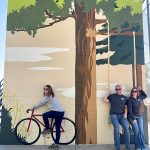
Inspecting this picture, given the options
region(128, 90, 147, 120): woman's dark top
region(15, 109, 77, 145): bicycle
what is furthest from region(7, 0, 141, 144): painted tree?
region(128, 90, 147, 120): woman's dark top

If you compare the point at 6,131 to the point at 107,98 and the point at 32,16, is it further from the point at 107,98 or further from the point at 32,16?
the point at 32,16

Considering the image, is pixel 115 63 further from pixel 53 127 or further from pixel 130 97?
pixel 53 127

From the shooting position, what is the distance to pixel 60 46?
967 cm

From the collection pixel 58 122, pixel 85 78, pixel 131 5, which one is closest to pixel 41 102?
pixel 58 122

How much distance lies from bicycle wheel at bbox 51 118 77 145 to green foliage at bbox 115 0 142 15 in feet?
12.8

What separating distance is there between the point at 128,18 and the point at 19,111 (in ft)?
14.9

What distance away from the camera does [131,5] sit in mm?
9867

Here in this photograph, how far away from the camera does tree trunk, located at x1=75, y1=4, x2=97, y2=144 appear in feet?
30.7

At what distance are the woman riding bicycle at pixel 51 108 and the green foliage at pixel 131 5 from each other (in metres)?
3.46

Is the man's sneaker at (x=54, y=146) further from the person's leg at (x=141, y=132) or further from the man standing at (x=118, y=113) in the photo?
the person's leg at (x=141, y=132)

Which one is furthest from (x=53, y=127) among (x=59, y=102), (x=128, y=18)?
(x=128, y=18)

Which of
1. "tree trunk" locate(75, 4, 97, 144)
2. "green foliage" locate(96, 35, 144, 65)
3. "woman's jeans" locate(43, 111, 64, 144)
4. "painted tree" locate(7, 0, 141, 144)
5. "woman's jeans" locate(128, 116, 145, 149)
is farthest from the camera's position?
"green foliage" locate(96, 35, 144, 65)

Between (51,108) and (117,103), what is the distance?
1.95 m

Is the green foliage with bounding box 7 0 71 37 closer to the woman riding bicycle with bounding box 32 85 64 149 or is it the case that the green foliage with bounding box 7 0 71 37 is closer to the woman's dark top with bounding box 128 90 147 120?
the woman riding bicycle with bounding box 32 85 64 149
